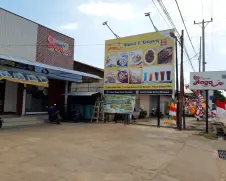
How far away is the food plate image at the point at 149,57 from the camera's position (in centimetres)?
1673

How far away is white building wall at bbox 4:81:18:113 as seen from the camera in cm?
1561

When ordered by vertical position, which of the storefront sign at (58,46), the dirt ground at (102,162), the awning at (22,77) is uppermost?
the storefront sign at (58,46)

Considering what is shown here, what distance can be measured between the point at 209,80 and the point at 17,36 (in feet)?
41.3

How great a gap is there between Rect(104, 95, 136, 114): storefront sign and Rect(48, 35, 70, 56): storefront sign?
529cm

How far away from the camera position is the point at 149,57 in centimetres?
1691

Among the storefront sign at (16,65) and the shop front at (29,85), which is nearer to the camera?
the storefront sign at (16,65)

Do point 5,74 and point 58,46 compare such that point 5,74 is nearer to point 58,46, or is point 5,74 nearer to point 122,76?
point 58,46

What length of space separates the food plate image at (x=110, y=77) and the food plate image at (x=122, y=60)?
85cm

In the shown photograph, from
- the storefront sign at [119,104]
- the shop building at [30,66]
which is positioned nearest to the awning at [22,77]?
the shop building at [30,66]

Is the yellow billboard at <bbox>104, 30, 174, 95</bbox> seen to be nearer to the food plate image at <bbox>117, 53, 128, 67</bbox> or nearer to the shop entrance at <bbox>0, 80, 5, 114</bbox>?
the food plate image at <bbox>117, 53, 128, 67</bbox>

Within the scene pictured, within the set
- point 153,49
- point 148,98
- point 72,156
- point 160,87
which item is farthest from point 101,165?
point 148,98

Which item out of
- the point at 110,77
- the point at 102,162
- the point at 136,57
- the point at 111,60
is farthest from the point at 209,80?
the point at 102,162

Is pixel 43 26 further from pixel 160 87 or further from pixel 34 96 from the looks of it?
pixel 160 87

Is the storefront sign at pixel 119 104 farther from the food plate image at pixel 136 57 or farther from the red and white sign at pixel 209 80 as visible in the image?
the red and white sign at pixel 209 80
